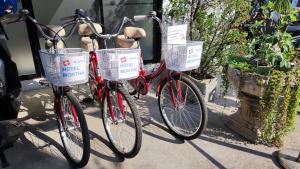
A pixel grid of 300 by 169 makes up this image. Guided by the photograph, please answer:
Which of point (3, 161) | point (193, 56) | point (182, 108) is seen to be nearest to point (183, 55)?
point (193, 56)

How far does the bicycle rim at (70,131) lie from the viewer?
2496 millimetres

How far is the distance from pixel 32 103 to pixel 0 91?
121 cm

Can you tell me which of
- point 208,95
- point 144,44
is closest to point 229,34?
point 208,95

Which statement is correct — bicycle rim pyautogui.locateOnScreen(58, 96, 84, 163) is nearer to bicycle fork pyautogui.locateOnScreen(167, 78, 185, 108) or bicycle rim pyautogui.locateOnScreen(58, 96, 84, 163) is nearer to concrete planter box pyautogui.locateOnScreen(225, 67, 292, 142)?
bicycle fork pyautogui.locateOnScreen(167, 78, 185, 108)

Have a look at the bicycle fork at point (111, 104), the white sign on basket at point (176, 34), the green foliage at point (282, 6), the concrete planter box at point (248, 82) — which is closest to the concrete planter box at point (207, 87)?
the concrete planter box at point (248, 82)

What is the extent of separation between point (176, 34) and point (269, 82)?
1162 mm

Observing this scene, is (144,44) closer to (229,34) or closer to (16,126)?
(229,34)

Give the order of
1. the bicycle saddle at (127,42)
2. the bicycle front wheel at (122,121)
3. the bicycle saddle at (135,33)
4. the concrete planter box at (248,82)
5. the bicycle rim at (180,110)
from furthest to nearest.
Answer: the bicycle saddle at (127,42)
the bicycle saddle at (135,33)
the bicycle rim at (180,110)
the concrete planter box at (248,82)
the bicycle front wheel at (122,121)

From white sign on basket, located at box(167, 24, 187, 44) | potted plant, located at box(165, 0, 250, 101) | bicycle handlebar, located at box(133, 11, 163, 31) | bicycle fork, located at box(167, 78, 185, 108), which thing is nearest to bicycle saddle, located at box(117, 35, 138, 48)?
bicycle handlebar, located at box(133, 11, 163, 31)

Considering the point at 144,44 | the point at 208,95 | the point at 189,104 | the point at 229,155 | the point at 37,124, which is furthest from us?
the point at 144,44

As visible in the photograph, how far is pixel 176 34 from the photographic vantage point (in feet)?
9.48

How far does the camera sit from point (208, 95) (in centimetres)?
400

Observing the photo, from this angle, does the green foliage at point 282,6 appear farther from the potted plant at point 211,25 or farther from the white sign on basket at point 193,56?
the white sign on basket at point 193,56

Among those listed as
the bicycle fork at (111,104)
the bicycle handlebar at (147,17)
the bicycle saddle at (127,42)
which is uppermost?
the bicycle handlebar at (147,17)
